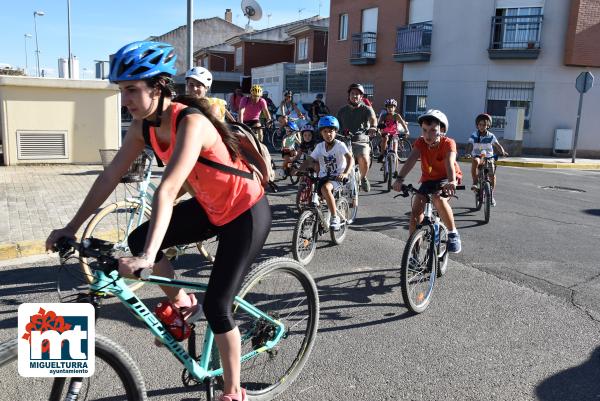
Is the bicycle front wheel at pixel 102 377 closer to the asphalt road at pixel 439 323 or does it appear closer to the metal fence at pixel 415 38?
the asphalt road at pixel 439 323

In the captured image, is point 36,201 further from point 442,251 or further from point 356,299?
point 442,251

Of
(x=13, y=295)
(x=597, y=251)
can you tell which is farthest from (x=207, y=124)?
(x=597, y=251)

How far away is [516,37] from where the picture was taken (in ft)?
71.6

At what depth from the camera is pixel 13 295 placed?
467 centimetres

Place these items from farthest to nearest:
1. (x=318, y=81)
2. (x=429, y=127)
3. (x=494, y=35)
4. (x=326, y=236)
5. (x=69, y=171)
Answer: (x=318, y=81), (x=494, y=35), (x=69, y=171), (x=326, y=236), (x=429, y=127)

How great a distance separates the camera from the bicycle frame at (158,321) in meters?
2.34

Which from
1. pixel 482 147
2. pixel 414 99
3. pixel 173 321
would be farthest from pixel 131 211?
pixel 414 99

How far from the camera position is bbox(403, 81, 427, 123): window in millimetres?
25359

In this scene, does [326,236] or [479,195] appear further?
[479,195]

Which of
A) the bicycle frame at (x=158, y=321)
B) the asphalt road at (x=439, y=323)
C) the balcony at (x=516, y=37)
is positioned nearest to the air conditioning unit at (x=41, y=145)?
the asphalt road at (x=439, y=323)

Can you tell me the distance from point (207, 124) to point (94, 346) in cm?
108

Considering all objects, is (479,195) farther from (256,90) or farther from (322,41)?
(322,41)

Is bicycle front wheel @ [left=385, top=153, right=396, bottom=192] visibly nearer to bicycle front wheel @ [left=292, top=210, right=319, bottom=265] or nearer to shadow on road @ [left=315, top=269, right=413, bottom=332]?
bicycle front wheel @ [left=292, top=210, right=319, bottom=265]

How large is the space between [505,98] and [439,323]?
66.2 feet
